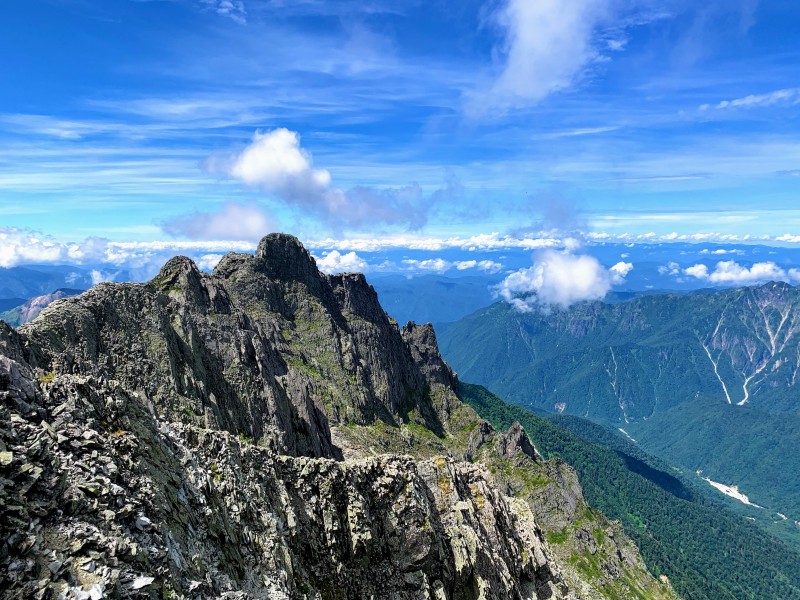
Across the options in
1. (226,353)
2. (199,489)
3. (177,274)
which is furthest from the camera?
(177,274)

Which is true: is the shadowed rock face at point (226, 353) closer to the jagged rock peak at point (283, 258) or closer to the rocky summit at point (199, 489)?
the rocky summit at point (199, 489)

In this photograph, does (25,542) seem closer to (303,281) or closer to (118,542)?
(118,542)

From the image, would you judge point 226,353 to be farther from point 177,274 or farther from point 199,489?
point 199,489

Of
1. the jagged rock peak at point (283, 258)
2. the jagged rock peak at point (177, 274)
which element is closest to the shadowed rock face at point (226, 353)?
the jagged rock peak at point (177, 274)

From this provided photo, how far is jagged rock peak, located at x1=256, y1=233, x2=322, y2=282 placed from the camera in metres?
180

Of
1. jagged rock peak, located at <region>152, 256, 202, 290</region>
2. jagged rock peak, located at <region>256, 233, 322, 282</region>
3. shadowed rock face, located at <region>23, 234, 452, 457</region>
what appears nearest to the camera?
shadowed rock face, located at <region>23, 234, 452, 457</region>

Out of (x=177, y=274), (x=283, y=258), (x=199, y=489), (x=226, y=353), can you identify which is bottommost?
(x=226, y=353)

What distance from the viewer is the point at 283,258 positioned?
605 feet

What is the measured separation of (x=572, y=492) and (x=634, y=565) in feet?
94.2

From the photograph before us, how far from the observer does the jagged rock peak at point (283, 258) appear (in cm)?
18050

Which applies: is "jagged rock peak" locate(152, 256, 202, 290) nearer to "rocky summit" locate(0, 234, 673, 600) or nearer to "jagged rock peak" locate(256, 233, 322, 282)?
"rocky summit" locate(0, 234, 673, 600)

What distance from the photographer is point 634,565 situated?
17938cm

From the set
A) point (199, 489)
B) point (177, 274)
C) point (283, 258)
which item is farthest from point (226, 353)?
point (283, 258)

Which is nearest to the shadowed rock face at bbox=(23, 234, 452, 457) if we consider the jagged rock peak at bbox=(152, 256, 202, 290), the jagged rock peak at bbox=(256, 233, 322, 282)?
the jagged rock peak at bbox=(152, 256, 202, 290)
